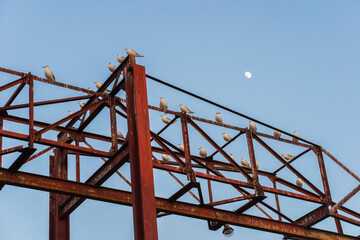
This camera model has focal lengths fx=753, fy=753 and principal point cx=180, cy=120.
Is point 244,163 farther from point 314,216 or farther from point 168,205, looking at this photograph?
point 168,205

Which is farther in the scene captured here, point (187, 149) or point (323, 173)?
point (323, 173)

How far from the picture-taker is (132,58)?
1797 cm

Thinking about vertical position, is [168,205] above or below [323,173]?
below

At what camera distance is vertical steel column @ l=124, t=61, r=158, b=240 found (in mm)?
15328

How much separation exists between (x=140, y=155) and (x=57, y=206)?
4.64m

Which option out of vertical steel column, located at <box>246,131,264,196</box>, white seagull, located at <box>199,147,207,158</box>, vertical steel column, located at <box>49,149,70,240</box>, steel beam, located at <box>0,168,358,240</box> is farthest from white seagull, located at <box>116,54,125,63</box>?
steel beam, located at <box>0,168,358,240</box>

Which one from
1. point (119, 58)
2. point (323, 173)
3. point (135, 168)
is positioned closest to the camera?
point (135, 168)

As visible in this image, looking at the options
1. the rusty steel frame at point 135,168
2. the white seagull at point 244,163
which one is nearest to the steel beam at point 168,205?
the rusty steel frame at point 135,168

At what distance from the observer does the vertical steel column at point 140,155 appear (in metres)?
15.3

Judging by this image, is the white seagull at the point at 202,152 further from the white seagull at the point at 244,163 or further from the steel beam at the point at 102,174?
the steel beam at the point at 102,174

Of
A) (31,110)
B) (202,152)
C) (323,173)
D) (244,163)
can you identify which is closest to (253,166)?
(323,173)

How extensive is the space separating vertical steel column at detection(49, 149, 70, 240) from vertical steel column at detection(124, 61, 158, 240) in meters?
3.98

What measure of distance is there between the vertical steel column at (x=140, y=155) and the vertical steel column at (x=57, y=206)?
3.98 meters

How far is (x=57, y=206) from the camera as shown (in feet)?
65.4
